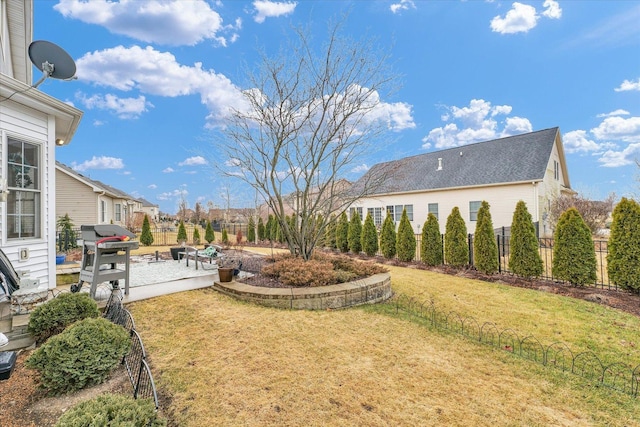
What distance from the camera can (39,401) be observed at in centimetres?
251

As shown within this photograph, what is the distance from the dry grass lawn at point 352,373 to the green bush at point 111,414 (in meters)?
0.50

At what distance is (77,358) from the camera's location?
2.60 metres

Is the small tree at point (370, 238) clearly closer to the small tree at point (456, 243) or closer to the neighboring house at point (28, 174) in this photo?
the small tree at point (456, 243)

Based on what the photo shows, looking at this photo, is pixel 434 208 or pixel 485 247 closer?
pixel 485 247

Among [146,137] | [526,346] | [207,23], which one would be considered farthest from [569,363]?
[146,137]

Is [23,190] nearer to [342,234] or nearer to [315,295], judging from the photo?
[315,295]

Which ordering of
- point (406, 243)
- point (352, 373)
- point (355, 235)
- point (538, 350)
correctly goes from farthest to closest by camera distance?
point (355, 235), point (406, 243), point (538, 350), point (352, 373)

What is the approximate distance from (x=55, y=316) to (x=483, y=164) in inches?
759

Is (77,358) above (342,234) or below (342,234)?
below

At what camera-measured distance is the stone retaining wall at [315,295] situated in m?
5.02

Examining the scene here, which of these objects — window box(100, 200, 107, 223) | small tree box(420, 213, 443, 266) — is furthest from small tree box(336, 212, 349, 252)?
window box(100, 200, 107, 223)

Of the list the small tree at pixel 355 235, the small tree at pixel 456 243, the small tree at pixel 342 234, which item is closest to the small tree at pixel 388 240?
the small tree at pixel 355 235

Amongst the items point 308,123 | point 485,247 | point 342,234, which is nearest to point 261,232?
point 342,234

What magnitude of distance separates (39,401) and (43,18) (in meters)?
9.19
